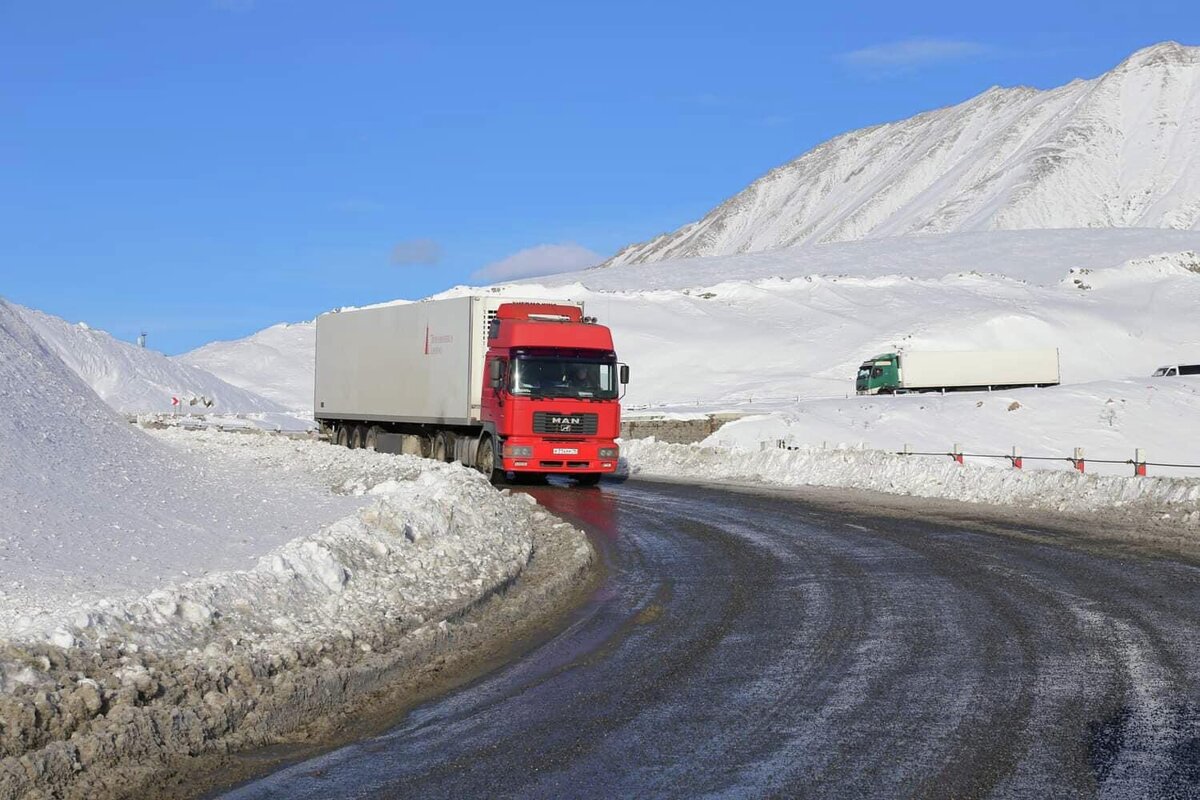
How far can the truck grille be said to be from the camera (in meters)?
26.1

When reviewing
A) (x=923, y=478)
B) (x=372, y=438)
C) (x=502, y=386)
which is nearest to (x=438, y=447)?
(x=372, y=438)

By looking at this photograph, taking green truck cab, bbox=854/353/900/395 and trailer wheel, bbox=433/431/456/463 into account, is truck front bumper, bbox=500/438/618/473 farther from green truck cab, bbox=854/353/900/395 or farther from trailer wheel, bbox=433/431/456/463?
green truck cab, bbox=854/353/900/395

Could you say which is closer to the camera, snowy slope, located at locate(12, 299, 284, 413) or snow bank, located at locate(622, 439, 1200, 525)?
snow bank, located at locate(622, 439, 1200, 525)

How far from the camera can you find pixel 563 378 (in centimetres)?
2634

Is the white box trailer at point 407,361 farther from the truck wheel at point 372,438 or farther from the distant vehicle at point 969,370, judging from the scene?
the distant vehicle at point 969,370

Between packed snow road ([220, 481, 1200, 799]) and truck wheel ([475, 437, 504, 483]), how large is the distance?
512 inches

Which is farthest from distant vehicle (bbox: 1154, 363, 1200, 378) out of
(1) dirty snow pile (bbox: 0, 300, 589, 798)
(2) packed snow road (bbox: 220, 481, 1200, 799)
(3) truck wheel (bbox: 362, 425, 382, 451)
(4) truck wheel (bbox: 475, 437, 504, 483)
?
(2) packed snow road (bbox: 220, 481, 1200, 799)

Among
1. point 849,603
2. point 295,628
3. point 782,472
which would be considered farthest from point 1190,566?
point 782,472

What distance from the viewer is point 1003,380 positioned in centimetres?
6688

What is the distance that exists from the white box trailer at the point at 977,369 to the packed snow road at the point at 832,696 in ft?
177

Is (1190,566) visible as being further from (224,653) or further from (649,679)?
(224,653)

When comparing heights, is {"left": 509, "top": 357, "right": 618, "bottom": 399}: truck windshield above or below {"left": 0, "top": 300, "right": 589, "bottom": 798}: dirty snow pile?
above

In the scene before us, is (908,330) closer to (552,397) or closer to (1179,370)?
(1179,370)

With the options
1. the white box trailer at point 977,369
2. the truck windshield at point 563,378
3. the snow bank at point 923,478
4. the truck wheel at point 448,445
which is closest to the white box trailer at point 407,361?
the truck wheel at point 448,445
